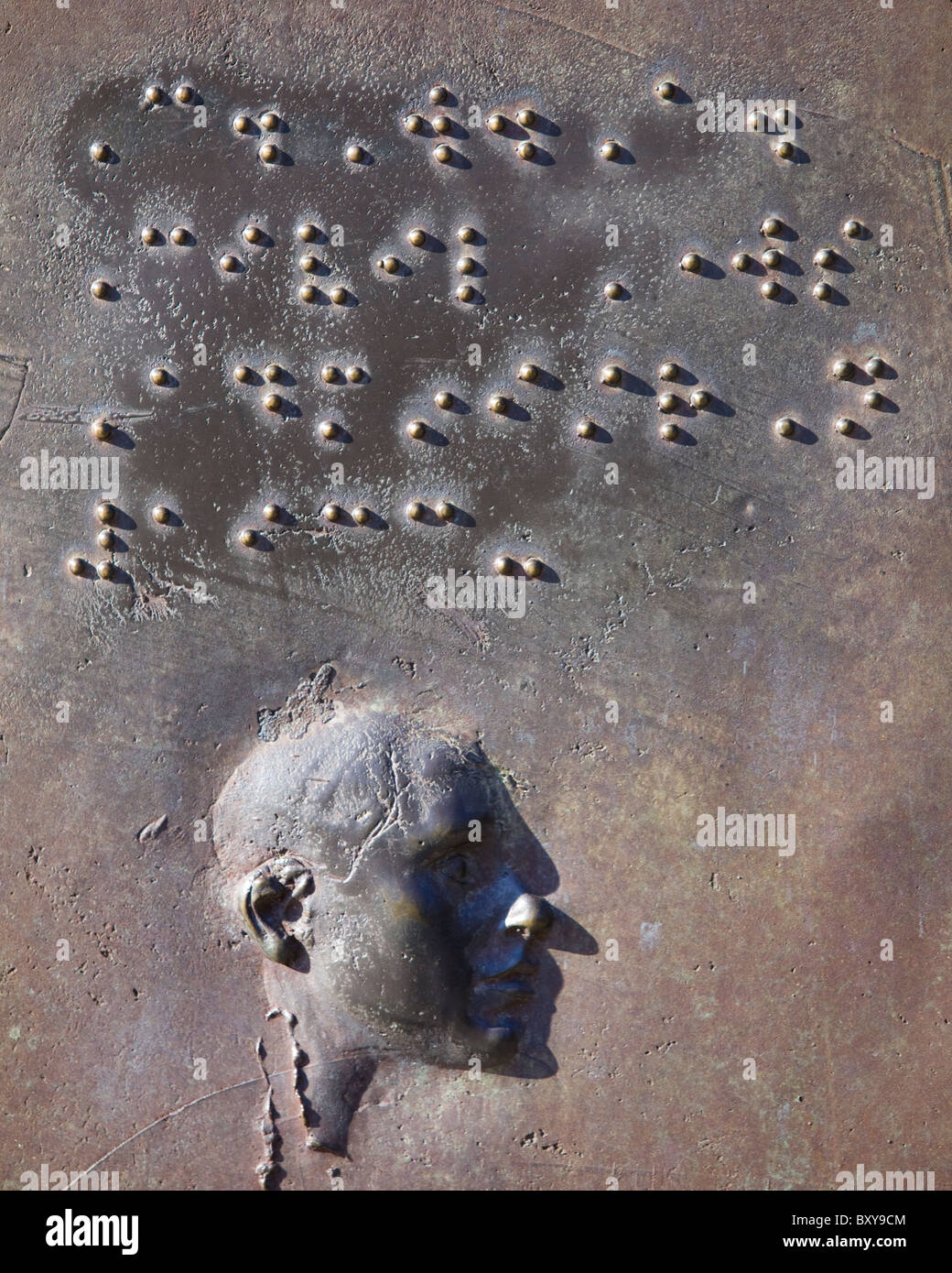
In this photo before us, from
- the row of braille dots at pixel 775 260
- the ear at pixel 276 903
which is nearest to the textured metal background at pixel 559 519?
the row of braille dots at pixel 775 260

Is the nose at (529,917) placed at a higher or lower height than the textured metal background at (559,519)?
lower

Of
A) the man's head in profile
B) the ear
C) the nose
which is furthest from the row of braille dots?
the ear

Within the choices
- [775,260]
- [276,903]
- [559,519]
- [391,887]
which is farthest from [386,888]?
[775,260]

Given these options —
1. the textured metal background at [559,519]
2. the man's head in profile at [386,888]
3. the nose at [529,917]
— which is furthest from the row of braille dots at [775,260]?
the nose at [529,917]

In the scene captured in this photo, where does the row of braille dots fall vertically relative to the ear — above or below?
above

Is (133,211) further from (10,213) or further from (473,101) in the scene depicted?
(473,101)

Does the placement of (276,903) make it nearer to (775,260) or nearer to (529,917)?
(529,917)

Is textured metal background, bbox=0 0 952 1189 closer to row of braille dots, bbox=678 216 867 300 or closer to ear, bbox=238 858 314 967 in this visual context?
row of braille dots, bbox=678 216 867 300

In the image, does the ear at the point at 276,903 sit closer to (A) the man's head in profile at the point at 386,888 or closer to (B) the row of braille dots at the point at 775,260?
(A) the man's head in profile at the point at 386,888
